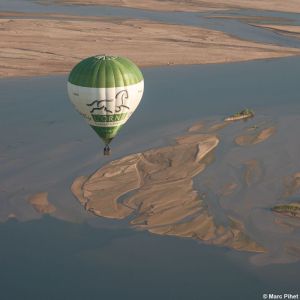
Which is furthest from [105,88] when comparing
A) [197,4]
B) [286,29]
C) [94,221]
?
[197,4]

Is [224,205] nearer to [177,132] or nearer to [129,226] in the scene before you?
[129,226]

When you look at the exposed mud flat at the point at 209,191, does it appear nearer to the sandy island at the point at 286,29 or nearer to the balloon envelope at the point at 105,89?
the balloon envelope at the point at 105,89

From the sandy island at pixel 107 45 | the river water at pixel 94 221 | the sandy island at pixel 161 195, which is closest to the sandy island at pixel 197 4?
the sandy island at pixel 107 45

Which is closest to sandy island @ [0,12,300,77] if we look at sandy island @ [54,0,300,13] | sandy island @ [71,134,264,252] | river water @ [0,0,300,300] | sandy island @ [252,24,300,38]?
river water @ [0,0,300,300]

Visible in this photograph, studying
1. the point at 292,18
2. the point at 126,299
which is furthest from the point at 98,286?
the point at 292,18

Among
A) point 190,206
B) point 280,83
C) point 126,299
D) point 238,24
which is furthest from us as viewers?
point 238,24

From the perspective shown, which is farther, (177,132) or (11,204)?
(177,132)
